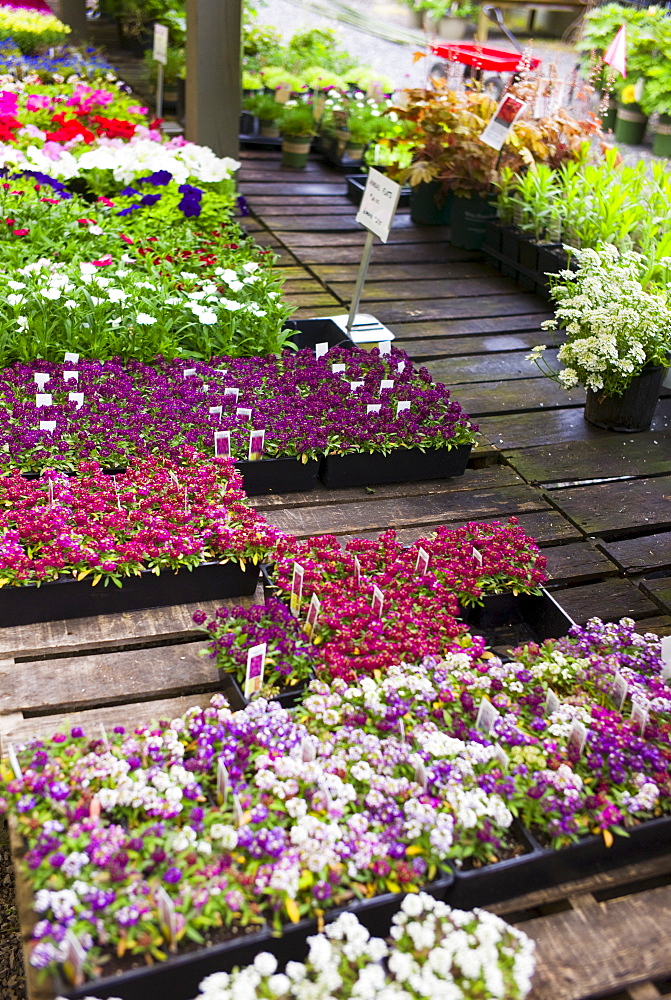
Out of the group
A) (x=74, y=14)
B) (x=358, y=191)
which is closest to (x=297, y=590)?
(x=358, y=191)

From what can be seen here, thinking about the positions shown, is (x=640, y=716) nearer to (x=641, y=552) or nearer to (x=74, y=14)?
(x=641, y=552)

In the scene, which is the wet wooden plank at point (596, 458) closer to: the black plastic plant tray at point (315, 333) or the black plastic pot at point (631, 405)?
the black plastic pot at point (631, 405)

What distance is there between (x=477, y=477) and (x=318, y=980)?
2.24 m

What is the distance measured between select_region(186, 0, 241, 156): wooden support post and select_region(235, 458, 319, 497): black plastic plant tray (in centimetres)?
311

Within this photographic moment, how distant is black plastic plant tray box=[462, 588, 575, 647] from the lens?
2.72 metres

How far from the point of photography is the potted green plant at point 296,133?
692cm

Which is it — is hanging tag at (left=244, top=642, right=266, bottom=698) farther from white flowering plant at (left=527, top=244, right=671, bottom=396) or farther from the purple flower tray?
white flowering plant at (left=527, top=244, right=671, bottom=396)

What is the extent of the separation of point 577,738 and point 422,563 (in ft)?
2.54

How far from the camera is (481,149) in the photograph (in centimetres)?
543

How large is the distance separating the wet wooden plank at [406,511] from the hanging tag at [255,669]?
34.1 inches

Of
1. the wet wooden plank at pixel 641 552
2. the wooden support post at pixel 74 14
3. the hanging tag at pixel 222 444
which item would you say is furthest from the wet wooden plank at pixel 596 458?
the wooden support post at pixel 74 14

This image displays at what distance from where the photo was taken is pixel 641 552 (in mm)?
3172

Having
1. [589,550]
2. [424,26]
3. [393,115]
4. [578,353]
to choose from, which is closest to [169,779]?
[589,550]

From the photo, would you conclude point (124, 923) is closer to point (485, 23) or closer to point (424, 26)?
point (485, 23)
